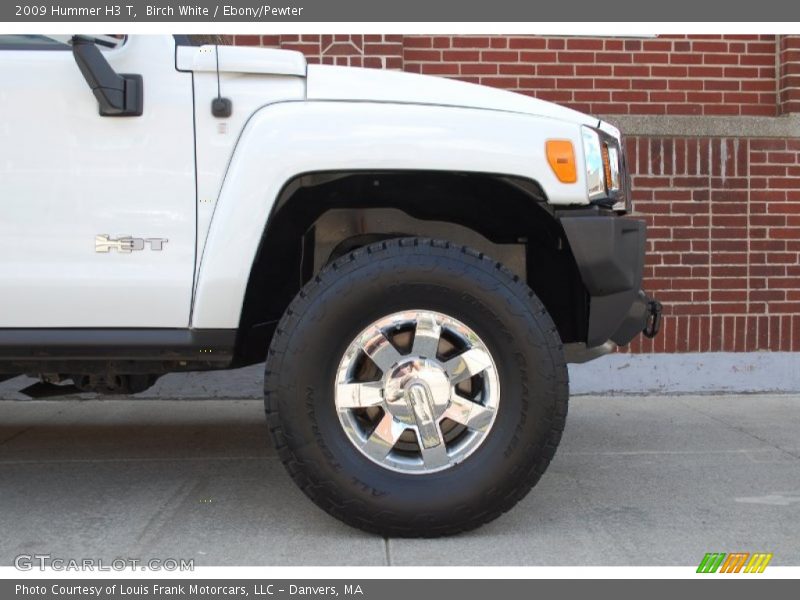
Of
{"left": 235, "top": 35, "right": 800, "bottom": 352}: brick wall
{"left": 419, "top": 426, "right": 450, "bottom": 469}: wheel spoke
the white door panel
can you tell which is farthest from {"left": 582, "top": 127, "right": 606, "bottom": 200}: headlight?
{"left": 235, "top": 35, "right": 800, "bottom": 352}: brick wall

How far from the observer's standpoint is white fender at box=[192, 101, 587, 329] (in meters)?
2.84

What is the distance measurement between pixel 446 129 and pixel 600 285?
781 millimetres

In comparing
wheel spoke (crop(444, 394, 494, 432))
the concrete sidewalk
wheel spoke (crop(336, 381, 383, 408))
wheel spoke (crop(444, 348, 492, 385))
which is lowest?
the concrete sidewalk

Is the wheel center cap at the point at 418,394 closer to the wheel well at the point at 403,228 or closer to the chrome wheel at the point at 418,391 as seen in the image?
the chrome wheel at the point at 418,391

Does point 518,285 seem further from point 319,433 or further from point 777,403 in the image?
point 777,403

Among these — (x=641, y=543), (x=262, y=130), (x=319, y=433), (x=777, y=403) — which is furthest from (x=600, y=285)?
(x=777, y=403)

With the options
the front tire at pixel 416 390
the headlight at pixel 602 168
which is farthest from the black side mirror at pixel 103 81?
the headlight at pixel 602 168

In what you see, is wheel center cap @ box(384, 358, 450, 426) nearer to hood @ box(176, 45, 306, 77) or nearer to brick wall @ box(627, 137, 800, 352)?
hood @ box(176, 45, 306, 77)

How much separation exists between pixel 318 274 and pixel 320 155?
410 millimetres

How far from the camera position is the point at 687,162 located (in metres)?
5.78

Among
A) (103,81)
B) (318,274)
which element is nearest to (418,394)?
(318,274)

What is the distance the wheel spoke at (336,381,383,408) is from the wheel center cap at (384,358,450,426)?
0.10 feet

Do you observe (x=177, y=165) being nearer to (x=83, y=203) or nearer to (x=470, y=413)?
(x=83, y=203)

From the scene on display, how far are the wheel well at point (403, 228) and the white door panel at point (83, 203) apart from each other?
0.33 meters
